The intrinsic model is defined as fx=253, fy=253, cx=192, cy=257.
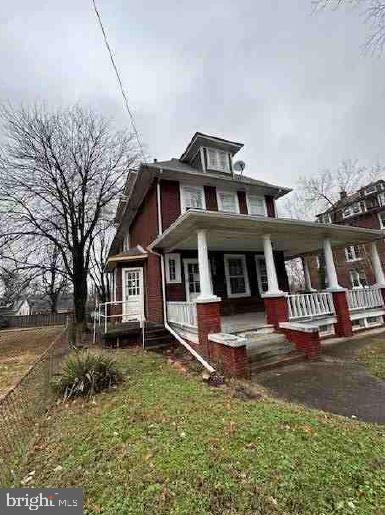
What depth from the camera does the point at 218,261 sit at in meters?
11.3

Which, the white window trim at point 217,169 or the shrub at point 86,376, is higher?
the white window trim at point 217,169

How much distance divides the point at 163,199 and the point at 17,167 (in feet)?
28.1

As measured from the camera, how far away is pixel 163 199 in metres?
10.4

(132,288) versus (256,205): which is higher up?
(256,205)

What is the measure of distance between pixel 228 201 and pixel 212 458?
10.5m

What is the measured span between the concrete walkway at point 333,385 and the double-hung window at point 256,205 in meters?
7.51

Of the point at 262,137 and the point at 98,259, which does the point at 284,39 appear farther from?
the point at 98,259

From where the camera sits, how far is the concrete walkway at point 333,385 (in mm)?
3986

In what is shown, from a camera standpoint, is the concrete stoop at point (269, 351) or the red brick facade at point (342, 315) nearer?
the concrete stoop at point (269, 351)

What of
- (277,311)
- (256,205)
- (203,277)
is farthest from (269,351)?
(256,205)

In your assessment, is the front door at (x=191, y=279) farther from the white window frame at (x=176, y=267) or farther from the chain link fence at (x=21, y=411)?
the chain link fence at (x=21, y=411)

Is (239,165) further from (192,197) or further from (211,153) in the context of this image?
(192,197)

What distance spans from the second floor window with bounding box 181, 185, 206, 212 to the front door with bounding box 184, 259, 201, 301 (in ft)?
7.63

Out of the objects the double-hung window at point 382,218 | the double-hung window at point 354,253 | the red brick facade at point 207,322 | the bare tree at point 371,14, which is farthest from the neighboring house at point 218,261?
the double-hung window at point 382,218
